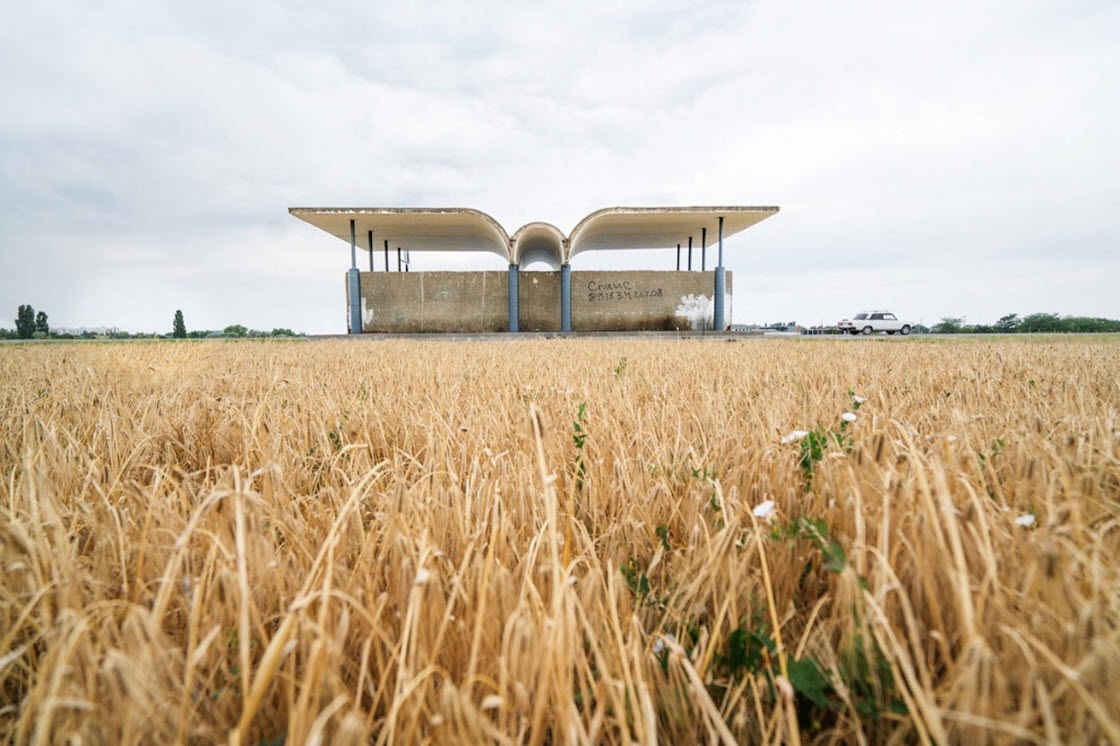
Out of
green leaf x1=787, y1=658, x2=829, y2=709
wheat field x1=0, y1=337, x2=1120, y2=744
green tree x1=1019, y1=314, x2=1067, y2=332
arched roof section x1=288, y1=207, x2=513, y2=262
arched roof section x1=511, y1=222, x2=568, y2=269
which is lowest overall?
green leaf x1=787, y1=658, x2=829, y2=709

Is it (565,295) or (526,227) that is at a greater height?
(526,227)

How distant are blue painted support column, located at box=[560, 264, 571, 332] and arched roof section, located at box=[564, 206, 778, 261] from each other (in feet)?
1.80

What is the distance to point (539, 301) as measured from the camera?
21.8 meters

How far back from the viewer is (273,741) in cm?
63

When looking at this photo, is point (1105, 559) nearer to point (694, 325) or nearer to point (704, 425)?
point (704, 425)

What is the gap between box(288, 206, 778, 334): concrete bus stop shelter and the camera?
19.9m

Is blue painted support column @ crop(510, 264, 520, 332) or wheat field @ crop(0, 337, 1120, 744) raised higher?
blue painted support column @ crop(510, 264, 520, 332)

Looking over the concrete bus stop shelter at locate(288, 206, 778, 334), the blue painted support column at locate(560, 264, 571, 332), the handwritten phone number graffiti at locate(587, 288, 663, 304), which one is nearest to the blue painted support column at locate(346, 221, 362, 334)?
the concrete bus stop shelter at locate(288, 206, 778, 334)

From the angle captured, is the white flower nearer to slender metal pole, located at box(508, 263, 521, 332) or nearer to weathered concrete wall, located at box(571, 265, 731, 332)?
slender metal pole, located at box(508, 263, 521, 332)

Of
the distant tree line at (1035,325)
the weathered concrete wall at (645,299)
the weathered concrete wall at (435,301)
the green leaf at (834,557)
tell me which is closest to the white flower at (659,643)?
the green leaf at (834,557)

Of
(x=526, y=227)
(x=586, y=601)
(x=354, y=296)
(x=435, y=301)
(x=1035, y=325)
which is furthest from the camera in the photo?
(x=1035, y=325)

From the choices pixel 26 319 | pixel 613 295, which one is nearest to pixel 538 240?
pixel 613 295

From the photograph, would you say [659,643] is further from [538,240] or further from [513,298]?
[538,240]

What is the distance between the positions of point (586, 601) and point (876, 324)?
129ft
